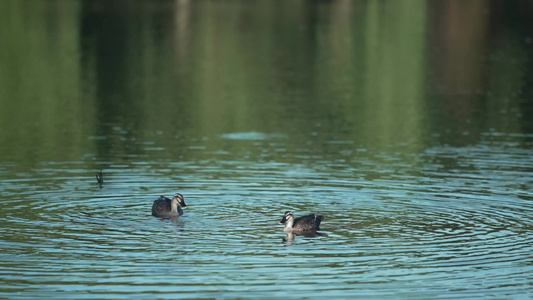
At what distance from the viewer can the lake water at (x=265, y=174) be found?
17312 millimetres

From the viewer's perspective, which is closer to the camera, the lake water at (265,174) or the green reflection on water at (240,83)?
the lake water at (265,174)

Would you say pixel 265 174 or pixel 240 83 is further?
pixel 240 83

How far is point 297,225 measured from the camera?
66.0 feet

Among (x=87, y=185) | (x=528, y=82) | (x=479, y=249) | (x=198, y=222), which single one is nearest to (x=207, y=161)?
(x=87, y=185)

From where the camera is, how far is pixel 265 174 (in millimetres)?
27484

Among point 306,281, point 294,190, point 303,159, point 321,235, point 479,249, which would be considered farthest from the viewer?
point 303,159

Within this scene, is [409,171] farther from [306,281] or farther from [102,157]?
[306,281]

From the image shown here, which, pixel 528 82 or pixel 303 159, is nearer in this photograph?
pixel 303 159

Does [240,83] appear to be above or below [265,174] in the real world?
above

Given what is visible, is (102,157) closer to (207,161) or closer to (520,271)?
(207,161)

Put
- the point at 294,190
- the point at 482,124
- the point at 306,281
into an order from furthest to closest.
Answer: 1. the point at 482,124
2. the point at 294,190
3. the point at 306,281

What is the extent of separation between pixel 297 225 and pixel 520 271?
462 centimetres

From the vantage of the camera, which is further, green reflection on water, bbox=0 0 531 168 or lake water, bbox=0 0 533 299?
green reflection on water, bbox=0 0 531 168

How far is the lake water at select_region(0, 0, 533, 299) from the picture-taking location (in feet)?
56.8
